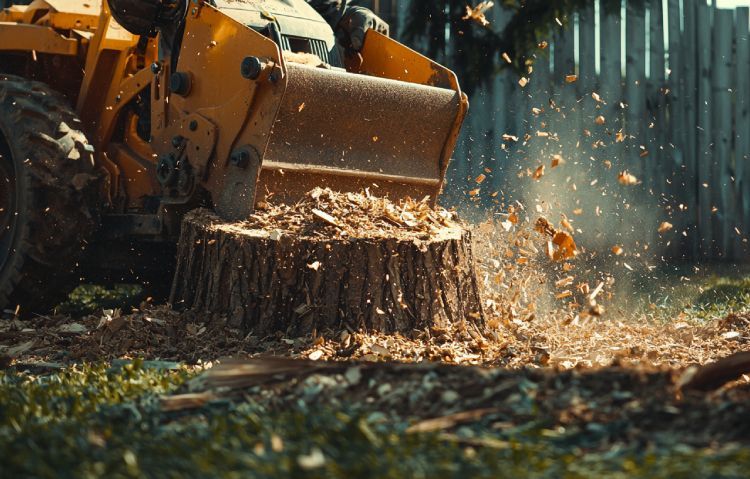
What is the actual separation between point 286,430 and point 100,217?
3.67 meters

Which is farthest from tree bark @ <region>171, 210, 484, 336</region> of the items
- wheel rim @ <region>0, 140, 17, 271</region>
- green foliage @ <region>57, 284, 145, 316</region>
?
green foliage @ <region>57, 284, 145, 316</region>

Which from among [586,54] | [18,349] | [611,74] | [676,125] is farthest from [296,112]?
[676,125]

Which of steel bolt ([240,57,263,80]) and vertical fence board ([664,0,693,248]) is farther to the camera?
vertical fence board ([664,0,693,248])

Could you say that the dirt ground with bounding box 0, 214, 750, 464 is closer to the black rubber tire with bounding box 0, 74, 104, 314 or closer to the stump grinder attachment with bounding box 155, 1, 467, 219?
the black rubber tire with bounding box 0, 74, 104, 314

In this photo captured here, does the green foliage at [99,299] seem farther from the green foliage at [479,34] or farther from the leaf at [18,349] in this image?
the green foliage at [479,34]

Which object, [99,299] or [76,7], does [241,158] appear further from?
[99,299]

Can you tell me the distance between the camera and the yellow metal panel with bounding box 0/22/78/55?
23.5 ft

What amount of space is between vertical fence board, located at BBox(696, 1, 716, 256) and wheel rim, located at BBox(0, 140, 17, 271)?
644cm

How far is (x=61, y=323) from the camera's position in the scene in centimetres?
639

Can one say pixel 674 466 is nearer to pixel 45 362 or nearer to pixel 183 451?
pixel 183 451

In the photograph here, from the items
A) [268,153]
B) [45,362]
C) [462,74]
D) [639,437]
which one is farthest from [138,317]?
[462,74]

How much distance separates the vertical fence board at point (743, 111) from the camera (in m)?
10.6

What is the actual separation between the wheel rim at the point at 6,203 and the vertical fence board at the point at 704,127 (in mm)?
6438

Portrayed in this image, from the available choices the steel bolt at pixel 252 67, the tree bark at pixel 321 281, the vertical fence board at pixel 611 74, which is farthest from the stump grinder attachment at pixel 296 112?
the vertical fence board at pixel 611 74
